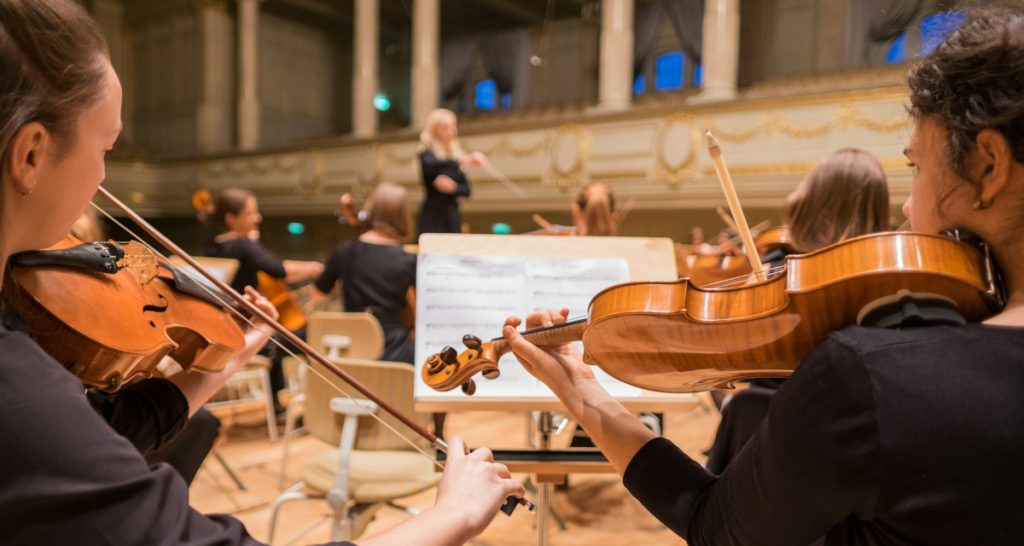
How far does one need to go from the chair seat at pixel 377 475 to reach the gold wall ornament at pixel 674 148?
5.59m

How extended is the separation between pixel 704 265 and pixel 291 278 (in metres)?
2.39

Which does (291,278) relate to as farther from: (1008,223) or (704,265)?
(1008,223)

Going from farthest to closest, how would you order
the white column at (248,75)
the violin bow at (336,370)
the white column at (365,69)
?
the white column at (248,75) → the white column at (365,69) → the violin bow at (336,370)

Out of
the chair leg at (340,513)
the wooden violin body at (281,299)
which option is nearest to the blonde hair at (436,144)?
the wooden violin body at (281,299)

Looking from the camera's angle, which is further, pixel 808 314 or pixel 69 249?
pixel 69 249

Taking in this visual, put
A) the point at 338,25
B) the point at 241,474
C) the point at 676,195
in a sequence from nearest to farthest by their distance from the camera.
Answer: the point at 241,474, the point at 676,195, the point at 338,25

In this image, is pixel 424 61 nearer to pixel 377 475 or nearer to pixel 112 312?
pixel 377 475

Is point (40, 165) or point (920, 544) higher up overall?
point (40, 165)

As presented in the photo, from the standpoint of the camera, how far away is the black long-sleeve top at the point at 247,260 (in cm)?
392

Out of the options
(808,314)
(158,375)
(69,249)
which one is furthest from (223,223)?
(808,314)

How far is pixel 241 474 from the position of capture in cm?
339

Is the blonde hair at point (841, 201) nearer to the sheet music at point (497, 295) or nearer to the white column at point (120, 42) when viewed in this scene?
the sheet music at point (497, 295)

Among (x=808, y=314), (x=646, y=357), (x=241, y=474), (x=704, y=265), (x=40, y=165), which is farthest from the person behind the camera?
(x=704, y=265)

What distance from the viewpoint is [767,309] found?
0.91 meters
